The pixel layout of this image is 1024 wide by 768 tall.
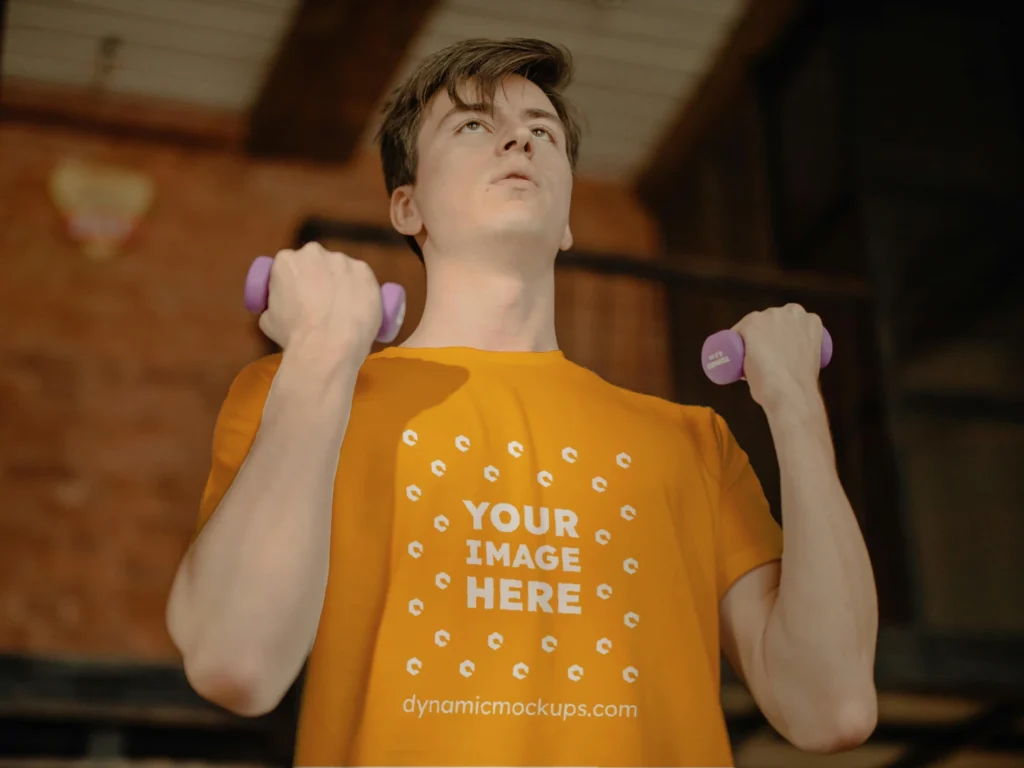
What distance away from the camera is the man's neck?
49.3 inches

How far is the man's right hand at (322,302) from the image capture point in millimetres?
1038

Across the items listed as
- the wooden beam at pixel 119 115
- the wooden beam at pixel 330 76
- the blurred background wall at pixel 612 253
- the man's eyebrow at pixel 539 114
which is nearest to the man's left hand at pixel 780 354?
the man's eyebrow at pixel 539 114

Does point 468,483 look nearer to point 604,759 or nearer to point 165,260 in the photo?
point 604,759

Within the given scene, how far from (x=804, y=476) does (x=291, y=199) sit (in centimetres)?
409

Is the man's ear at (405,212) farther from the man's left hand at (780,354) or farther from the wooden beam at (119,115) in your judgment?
the wooden beam at (119,115)

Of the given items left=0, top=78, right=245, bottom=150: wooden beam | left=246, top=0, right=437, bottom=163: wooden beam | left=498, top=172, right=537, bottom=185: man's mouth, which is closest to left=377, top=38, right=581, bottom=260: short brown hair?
left=498, top=172, right=537, bottom=185: man's mouth

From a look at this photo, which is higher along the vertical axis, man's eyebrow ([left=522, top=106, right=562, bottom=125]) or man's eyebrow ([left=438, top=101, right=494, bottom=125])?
man's eyebrow ([left=522, top=106, right=562, bottom=125])

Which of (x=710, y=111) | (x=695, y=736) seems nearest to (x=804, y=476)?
(x=695, y=736)

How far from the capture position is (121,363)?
4570 mm

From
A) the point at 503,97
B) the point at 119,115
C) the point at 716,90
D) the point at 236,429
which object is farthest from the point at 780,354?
the point at 119,115

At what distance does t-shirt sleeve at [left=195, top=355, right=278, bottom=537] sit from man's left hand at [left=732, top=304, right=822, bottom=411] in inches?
19.0

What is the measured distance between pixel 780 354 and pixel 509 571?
0.36 m

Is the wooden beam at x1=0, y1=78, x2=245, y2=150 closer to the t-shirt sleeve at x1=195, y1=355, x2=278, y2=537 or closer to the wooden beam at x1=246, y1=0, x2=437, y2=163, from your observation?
the wooden beam at x1=246, y1=0, x2=437, y2=163

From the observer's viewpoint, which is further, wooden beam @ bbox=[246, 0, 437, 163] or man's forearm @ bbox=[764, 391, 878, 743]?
wooden beam @ bbox=[246, 0, 437, 163]
